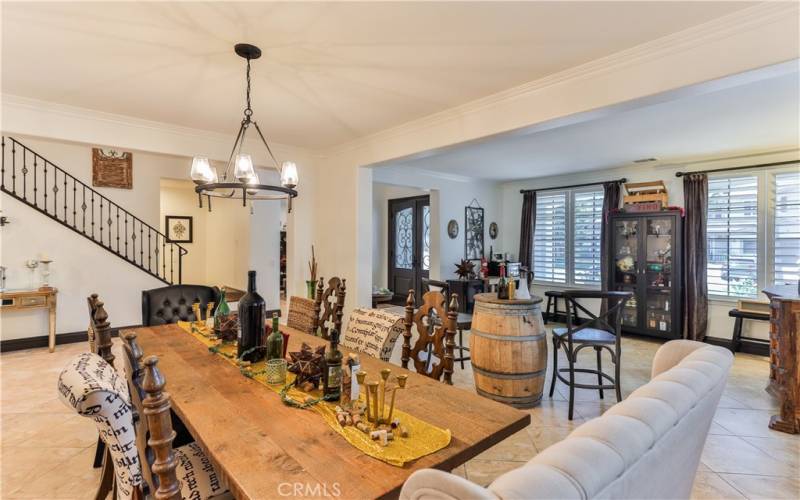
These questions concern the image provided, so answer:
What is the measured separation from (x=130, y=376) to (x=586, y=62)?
2962 millimetres

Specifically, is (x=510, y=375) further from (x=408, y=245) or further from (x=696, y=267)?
(x=408, y=245)

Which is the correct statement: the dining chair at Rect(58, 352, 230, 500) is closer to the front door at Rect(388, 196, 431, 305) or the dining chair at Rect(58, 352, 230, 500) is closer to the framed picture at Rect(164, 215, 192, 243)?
the front door at Rect(388, 196, 431, 305)

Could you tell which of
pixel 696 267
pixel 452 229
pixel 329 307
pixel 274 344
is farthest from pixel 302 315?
pixel 696 267

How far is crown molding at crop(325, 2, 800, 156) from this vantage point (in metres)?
1.96

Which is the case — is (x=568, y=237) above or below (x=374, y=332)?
above

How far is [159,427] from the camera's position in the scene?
0.89m

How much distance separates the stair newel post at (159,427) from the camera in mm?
868

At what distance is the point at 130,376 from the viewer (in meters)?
1.27

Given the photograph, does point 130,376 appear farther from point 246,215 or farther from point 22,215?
point 246,215

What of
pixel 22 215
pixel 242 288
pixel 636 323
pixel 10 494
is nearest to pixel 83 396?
pixel 10 494

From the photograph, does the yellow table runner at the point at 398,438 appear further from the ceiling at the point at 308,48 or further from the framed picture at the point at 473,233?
the framed picture at the point at 473,233

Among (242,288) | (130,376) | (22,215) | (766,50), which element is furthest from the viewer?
(242,288)

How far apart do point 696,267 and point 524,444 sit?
3.94 m

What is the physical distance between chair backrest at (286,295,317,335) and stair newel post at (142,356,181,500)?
6.31 ft
